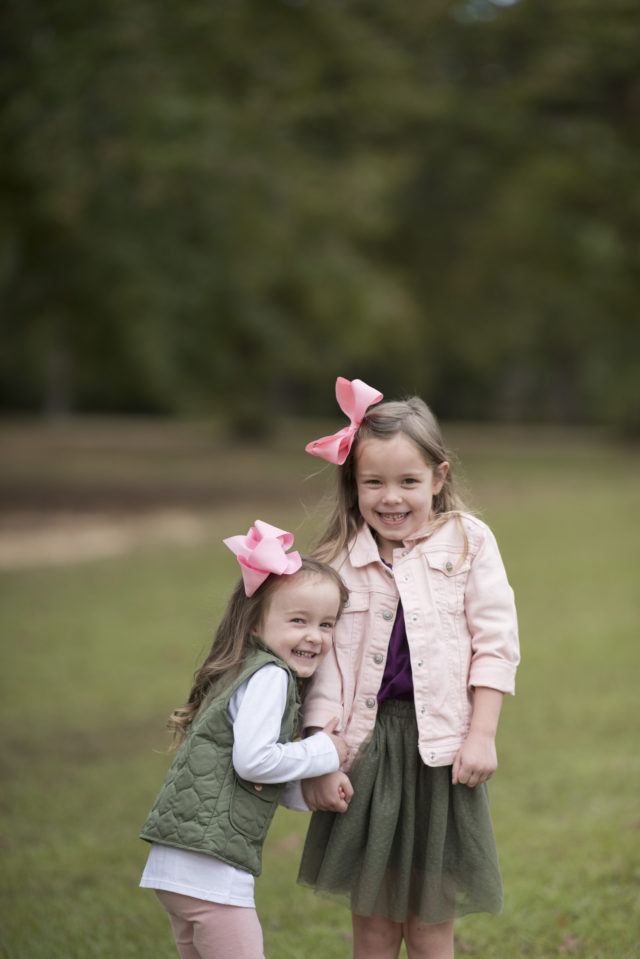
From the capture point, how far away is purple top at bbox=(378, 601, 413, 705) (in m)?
2.43

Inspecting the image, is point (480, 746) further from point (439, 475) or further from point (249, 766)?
point (439, 475)

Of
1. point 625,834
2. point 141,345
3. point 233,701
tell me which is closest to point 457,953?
point 625,834

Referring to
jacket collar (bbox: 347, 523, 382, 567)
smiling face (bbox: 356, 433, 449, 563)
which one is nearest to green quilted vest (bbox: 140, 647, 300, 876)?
jacket collar (bbox: 347, 523, 382, 567)

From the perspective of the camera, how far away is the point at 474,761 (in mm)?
2312

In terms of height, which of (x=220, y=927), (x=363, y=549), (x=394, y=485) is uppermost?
(x=394, y=485)

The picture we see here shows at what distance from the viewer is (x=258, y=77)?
41.7ft

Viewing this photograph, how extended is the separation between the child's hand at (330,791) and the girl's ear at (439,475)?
0.71 m

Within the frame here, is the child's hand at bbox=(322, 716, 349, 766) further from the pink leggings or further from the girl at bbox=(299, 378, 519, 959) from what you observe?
the pink leggings

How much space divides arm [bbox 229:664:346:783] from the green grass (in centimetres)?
38

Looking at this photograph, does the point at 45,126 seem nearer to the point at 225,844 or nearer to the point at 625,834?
the point at 625,834

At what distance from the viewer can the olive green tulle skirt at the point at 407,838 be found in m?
2.38

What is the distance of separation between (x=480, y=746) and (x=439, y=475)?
2.11ft

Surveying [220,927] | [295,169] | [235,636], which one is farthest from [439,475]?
[295,169]

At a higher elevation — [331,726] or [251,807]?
[331,726]
